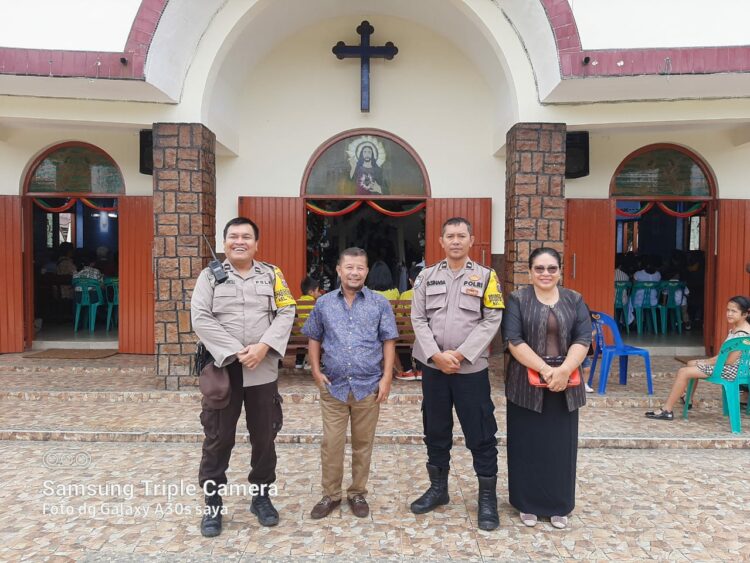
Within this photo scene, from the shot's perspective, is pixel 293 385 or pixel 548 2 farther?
pixel 293 385

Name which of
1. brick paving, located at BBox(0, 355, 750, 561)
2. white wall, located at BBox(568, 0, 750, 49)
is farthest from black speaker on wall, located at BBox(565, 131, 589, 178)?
brick paving, located at BBox(0, 355, 750, 561)

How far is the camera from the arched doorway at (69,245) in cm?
738

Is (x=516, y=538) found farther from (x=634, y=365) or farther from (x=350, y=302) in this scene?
(x=634, y=365)

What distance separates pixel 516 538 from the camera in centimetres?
298

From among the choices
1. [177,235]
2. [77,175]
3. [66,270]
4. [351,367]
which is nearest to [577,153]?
[177,235]

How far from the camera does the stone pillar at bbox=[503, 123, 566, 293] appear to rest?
18.8 ft

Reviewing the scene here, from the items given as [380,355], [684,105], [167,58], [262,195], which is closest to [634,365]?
[684,105]

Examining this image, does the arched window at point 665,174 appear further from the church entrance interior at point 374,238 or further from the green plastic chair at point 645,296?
the church entrance interior at point 374,238

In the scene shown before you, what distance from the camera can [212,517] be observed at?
3020mm

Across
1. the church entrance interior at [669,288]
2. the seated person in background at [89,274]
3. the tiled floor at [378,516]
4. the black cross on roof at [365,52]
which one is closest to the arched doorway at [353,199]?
the black cross on roof at [365,52]

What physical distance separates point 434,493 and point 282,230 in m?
4.67

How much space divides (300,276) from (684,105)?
4.93 meters

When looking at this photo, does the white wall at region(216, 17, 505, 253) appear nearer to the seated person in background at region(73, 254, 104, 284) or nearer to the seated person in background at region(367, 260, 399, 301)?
the seated person in background at region(367, 260, 399, 301)

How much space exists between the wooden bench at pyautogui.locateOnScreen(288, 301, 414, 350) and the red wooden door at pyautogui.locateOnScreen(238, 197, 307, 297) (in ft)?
4.10
